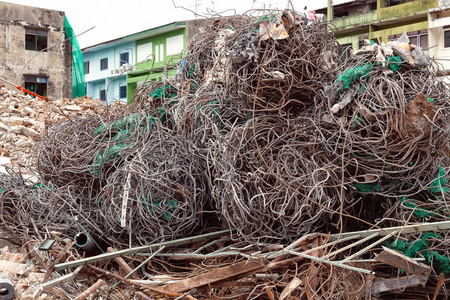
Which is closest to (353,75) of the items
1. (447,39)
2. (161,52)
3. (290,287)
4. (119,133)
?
(290,287)

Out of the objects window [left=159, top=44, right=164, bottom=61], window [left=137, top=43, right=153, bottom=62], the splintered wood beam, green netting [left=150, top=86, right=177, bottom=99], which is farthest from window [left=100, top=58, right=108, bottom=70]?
the splintered wood beam

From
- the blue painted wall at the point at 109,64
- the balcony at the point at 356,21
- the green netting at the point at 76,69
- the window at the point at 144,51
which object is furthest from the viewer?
the blue painted wall at the point at 109,64

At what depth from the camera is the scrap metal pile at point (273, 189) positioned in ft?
13.2

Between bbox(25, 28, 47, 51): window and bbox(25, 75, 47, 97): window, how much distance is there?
1305 millimetres

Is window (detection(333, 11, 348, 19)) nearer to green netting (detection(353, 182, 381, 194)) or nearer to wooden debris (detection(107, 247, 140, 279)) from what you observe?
green netting (detection(353, 182, 381, 194))

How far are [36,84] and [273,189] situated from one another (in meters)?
18.4

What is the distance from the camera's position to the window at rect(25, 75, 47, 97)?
20.0 m

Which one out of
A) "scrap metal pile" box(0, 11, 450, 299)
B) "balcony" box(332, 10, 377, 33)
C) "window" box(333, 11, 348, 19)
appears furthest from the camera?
"window" box(333, 11, 348, 19)

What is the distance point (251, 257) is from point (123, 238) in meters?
1.75

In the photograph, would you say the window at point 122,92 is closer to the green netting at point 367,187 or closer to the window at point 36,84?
the window at point 36,84

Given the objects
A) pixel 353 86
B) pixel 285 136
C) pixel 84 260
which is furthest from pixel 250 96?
pixel 84 260

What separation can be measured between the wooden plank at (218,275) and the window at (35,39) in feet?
60.8

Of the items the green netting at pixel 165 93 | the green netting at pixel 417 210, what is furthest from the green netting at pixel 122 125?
the green netting at pixel 417 210

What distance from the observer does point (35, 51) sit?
20016 millimetres
